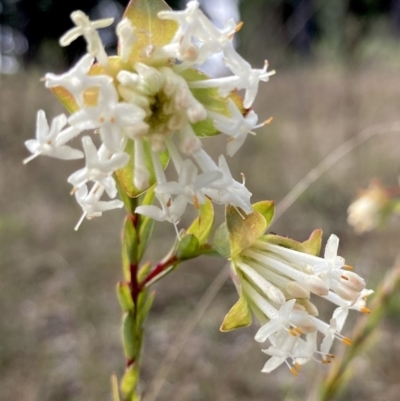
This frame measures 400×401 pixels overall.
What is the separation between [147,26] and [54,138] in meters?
0.19

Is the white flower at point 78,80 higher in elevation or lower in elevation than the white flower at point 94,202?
higher

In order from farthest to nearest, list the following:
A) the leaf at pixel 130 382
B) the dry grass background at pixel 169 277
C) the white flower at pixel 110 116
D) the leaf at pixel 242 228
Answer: the dry grass background at pixel 169 277, the leaf at pixel 130 382, the leaf at pixel 242 228, the white flower at pixel 110 116

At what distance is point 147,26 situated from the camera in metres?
0.61

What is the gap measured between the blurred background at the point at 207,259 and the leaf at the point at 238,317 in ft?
3.91

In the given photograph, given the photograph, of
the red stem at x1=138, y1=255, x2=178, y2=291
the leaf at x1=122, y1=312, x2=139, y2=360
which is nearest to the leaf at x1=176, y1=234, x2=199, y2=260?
the red stem at x1=138, y1=255, x2=178, y2=291

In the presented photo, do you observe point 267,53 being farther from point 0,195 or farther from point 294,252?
point 294,252

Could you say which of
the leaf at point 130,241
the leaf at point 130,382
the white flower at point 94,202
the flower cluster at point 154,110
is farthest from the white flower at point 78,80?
the leaf at point 130,382

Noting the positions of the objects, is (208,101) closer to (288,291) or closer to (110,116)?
(110,116)

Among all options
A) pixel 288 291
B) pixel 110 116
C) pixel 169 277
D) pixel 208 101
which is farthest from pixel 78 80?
pixel 169 277

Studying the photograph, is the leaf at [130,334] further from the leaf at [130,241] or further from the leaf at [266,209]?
the leaf at [266,209]

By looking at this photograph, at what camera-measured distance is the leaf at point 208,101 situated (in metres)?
0.61

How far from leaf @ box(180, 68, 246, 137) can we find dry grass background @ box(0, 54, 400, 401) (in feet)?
5.29

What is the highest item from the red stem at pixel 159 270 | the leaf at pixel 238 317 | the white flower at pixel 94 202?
the white flower at pixel 94 202

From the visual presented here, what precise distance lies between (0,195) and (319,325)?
3677 millimetres
